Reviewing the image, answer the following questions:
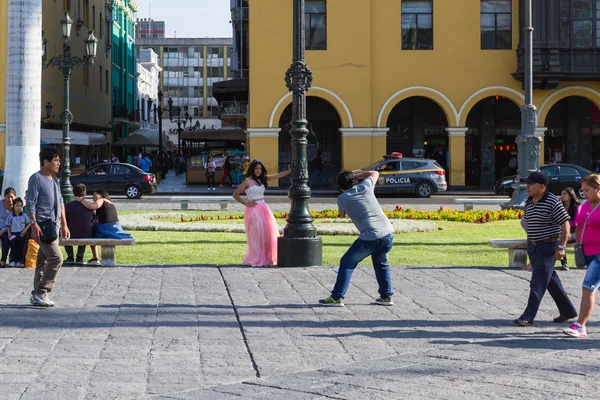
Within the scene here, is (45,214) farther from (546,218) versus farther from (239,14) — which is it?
(239,14)

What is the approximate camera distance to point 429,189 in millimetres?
34719

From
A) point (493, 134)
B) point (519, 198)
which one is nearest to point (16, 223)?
point (519, 198)

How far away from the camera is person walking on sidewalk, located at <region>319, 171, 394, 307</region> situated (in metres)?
10.4

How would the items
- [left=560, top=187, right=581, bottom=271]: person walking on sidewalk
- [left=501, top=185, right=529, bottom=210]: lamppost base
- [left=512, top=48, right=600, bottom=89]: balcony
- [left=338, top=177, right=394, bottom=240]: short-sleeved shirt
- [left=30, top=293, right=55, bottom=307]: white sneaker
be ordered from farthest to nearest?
[left=512, top=48, right=600, bottom=89]: balcony, [left=501, top=185, right=529, bottom=210]: lamppost base, [left=560, top=187, right=581, bottom=271]: person walking on sidewalk, [left=338, top=177, right=394, bottom=240]: short-sleeved shirt, [left=30, top=293, right=55, bottom=307]: white sneaker

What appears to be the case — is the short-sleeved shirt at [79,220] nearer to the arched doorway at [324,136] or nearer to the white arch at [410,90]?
the white arch at [410,90]

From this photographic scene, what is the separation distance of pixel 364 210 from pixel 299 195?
Result: 3805 millimetres

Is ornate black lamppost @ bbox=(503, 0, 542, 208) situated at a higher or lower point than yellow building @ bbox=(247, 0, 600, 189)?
lower

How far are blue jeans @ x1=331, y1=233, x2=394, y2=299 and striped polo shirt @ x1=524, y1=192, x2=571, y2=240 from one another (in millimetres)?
1560

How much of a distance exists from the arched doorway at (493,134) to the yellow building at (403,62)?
179cm

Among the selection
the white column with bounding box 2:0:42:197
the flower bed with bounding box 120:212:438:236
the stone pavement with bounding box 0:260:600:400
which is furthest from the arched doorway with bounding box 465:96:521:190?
the stone pavement with bounding box 0:260:600:400

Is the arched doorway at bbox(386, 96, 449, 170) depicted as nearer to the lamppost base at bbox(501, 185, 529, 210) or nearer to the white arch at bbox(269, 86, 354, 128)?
the white arch at bbox(269, 86, 354, 128)

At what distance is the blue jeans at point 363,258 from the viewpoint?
34.3ft

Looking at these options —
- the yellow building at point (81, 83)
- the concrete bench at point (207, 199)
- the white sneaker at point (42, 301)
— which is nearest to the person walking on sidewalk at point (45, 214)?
the white sneaker at point (42, 301)

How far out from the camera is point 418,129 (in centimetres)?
4078
